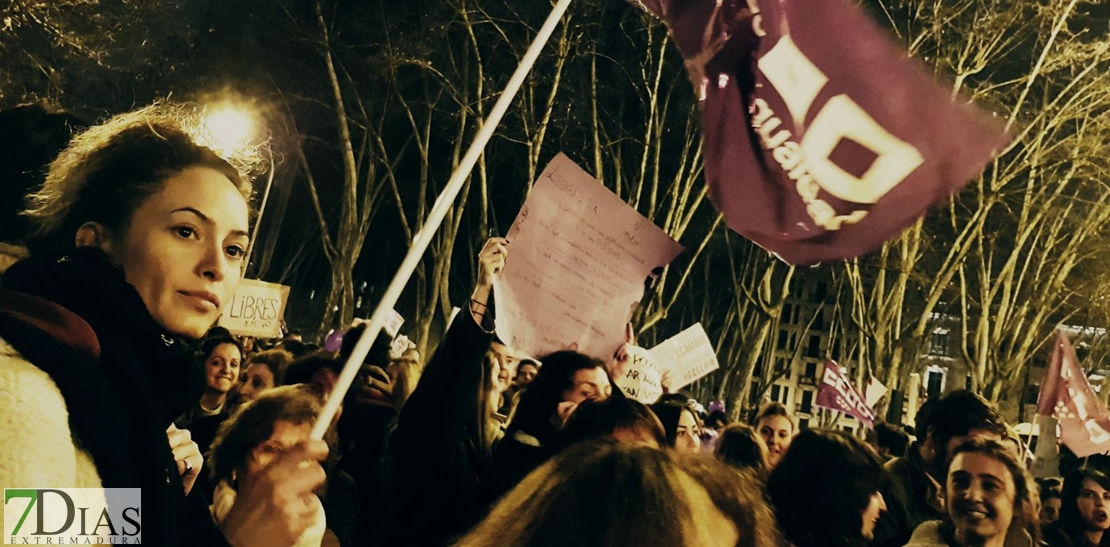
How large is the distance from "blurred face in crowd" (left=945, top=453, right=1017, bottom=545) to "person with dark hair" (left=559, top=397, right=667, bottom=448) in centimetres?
123

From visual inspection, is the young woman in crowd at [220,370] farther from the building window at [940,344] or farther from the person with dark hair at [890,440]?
the building window at [940,344]

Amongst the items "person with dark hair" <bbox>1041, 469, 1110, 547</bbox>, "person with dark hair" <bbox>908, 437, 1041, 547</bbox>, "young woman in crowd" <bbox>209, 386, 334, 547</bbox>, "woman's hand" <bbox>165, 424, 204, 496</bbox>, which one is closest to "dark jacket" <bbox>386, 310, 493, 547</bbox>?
"young woman in crowd" <bbox>209, 386, 334, 547</bbox>

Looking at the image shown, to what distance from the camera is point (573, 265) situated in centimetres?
405

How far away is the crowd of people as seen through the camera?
1.30 metres

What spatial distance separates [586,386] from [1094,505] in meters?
3.50

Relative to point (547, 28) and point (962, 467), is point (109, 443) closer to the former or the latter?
point (547, 28)

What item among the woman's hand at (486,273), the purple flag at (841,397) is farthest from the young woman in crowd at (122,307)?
the purple flag at (841,397)

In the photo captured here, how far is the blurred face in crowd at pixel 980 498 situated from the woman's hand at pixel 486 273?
191 cm

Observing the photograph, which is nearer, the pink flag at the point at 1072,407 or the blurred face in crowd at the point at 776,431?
the blurred face in crowd at the point at 776,431

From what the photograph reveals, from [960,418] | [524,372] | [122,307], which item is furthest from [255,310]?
[122,307]

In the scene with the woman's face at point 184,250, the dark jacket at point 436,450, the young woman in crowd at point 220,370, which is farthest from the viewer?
the young woman in crowd at point 220,370

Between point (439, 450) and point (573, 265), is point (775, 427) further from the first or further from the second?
point (439, 450)

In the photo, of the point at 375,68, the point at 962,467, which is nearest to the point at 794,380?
the point at 375,68

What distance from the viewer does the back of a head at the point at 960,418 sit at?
459cm
